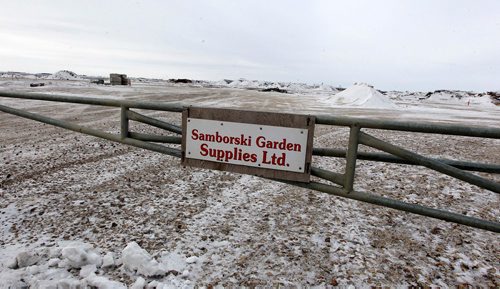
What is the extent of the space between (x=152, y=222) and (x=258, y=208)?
1.39 metres

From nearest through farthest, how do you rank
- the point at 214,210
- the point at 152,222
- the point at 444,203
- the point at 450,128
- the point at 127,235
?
the point at 450,128, the point at 127,235, the point at 152,222, the point at 214,210, the point at 444,203

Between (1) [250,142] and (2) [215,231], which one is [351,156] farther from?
(2) [215,231]

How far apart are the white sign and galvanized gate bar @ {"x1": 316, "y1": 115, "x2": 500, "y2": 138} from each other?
28 cm

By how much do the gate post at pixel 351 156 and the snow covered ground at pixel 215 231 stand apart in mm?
967

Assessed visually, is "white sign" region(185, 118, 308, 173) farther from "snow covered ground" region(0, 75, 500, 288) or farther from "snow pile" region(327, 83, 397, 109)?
"snow pile" region(327, 83, 397, 109)

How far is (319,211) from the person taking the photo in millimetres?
4285

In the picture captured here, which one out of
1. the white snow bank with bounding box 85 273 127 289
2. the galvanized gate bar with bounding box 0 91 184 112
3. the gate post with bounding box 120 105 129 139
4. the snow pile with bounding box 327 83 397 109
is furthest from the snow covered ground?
the snow pile with bounding box 327 83 397 109

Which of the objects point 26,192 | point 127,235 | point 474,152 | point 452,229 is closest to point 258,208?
point 127,235

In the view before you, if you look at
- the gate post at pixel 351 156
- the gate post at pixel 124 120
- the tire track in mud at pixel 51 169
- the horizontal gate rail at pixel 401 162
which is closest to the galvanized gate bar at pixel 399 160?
the horizontal gate rail at pixel 401 162

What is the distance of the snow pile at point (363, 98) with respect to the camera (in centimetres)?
2820

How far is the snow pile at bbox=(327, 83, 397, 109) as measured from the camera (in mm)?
28203

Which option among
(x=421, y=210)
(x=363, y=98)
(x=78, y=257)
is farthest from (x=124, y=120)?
(x=363, y=98)

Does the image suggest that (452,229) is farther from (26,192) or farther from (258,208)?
(26,192)

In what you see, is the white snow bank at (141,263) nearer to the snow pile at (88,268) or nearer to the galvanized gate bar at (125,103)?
the snow pile at (88,268)
